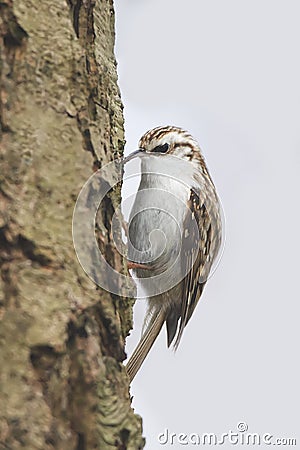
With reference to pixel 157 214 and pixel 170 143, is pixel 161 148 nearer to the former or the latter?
pixel 170 143

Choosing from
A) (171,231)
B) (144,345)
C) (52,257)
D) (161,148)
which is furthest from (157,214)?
(52,257)

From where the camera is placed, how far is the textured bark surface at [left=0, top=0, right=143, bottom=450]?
1032 millimetres

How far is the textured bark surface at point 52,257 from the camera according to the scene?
1.03m

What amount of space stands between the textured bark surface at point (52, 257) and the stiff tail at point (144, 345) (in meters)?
0.91

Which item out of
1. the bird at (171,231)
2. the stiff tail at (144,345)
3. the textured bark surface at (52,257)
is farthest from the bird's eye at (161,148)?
the textured bark surface at (52,257)

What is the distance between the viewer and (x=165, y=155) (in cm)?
248

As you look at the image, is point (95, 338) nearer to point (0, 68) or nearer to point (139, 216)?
point (0, 68)

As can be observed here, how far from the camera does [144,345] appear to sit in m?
2.32

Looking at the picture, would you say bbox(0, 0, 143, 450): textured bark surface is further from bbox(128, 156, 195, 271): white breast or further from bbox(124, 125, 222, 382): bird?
bbox(128, 156, 195, 271): white breast

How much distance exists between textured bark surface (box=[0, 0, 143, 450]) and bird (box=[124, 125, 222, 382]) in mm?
808

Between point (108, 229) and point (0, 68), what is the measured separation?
1.07 feet

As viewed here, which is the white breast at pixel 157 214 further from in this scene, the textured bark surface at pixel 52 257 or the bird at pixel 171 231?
the textured bark surface at pixel 52 257

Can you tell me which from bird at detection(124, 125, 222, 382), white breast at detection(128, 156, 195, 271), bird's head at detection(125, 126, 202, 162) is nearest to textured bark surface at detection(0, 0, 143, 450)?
bird at detection(124, 125, 222, 382)

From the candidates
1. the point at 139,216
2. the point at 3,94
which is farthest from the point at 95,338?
the point at 139,216
